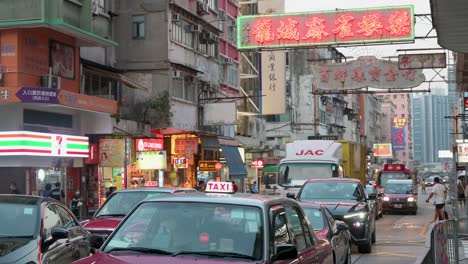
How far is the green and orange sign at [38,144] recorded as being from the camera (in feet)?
76.0

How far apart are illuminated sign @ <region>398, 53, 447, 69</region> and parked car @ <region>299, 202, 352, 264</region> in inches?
505

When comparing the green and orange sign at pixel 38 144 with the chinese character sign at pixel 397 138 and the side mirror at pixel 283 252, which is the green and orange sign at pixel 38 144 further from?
the chinese character sign at pixel 397 138

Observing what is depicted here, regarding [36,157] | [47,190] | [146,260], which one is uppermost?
[36,157]

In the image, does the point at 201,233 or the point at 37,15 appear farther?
the point at 37,15

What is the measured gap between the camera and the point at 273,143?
71.3 m

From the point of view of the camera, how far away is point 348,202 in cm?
1772

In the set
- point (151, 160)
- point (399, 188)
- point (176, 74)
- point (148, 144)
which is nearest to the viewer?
point (151, 160)

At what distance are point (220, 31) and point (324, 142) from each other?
52.5ft

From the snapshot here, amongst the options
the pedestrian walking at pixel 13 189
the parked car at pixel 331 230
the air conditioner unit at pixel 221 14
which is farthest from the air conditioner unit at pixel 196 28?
the parked car at pixel 331 230

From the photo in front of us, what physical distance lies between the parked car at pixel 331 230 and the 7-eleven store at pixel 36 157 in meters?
13.0

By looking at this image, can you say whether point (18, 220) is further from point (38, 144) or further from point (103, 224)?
point (38, 144)

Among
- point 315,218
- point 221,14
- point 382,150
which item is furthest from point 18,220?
point 382,150

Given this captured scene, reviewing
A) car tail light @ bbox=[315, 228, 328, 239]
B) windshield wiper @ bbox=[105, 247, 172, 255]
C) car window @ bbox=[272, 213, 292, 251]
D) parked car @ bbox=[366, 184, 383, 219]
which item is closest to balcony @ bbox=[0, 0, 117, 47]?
parked car @ bbox=[366, 184, 383, 219]

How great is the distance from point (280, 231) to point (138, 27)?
99.2ft
